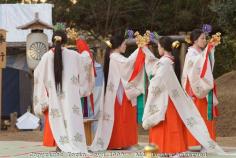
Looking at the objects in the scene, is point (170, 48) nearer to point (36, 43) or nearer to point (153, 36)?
point (153, 36)

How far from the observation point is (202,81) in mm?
7840

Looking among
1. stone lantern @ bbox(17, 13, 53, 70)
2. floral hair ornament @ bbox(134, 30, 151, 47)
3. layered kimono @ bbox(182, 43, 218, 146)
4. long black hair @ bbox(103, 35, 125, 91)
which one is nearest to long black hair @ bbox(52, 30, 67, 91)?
long black hair @ bbox(103, 35, 125, 91)

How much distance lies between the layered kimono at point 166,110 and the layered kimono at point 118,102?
1027mm

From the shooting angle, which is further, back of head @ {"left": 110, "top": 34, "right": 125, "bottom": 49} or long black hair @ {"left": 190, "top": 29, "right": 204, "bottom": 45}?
back of head @ {"left": 110, "top": 34, "right": 125, "bottom": 49}

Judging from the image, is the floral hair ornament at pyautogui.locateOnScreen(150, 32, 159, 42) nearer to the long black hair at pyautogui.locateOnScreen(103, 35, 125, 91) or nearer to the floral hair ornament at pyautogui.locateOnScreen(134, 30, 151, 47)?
the floral hair ornament at pyautogui.locateOnScreen(134, 30, 151, 47)

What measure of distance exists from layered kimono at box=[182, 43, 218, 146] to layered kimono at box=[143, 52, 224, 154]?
0.58 meters

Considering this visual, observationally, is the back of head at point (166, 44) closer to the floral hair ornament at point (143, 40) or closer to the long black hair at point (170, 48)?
the long black hair at point (170, 48)

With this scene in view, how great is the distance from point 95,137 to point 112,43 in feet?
4.34

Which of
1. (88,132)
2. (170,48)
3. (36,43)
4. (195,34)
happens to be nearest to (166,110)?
(170,48)

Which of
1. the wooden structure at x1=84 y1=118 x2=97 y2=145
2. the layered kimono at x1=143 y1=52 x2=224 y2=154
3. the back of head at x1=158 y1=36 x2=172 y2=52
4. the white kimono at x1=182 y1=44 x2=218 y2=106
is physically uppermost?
the back of head at x1=158 y1=36 x2=172 y2=52

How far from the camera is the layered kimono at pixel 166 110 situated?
281 inches

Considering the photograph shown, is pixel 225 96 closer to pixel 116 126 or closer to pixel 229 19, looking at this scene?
pixel 229 19

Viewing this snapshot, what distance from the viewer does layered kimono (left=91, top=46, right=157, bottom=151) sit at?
8281 millimetres

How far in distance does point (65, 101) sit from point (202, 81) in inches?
70.5
